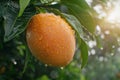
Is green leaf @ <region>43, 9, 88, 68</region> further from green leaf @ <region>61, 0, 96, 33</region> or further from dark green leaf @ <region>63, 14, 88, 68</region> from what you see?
green leaf @ <region>61, 0, 96, 33</region>

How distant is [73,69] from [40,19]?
3.18 meters

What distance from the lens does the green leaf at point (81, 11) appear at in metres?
1.62

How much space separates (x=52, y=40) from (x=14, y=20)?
0.19m

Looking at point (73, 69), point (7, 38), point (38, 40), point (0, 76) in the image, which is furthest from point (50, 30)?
point (73, 69)

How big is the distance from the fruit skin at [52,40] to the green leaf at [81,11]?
25cm

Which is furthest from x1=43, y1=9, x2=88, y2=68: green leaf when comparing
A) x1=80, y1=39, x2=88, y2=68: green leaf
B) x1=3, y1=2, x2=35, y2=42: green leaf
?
x1=3, y1=2, x2=35, y2=42: green leaf

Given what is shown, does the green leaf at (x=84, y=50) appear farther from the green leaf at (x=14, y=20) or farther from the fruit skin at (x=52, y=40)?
the green leaf at (x=14, y=20)

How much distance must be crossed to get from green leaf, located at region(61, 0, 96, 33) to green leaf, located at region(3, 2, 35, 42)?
0.20 m

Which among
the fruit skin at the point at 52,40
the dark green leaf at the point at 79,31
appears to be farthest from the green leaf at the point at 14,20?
the dark green leaf at the point at 79,31

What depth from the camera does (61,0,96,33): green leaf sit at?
1623 mm

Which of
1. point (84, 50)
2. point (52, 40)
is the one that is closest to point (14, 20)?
point (52, 40)

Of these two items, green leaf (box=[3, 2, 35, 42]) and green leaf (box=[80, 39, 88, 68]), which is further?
green leaf (box=[80, 39, 88, 68])

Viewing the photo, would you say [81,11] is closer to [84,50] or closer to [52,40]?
[84,50]

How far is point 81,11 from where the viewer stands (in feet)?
5.33
